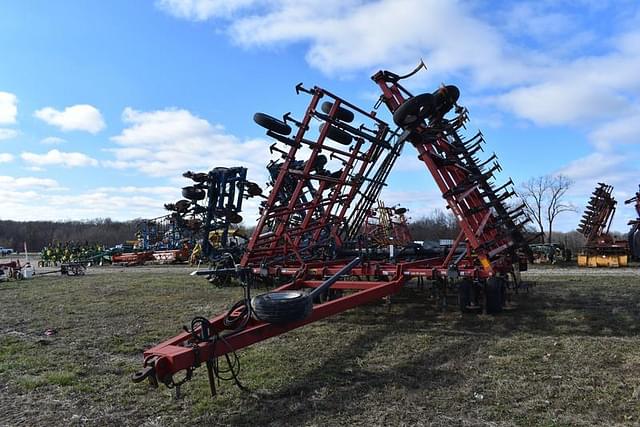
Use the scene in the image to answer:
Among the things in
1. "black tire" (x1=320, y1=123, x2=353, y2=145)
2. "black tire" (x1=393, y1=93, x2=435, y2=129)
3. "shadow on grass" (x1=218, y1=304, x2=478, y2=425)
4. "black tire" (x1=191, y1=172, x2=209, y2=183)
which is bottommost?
"shadow on grass" (x1=218, y1=304, x2=478, y2=425)

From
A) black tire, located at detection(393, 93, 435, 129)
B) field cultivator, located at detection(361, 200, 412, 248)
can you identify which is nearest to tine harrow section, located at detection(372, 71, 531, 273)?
black tire, located at detection(393, 93, 435, 129)

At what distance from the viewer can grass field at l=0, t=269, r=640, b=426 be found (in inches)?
161

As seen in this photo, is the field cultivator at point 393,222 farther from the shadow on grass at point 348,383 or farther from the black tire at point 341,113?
the shadow on grass at point 348,383

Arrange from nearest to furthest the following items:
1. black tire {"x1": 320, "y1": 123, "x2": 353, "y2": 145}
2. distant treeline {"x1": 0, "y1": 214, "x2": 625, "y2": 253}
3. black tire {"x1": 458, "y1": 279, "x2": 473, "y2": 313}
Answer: black tire {"x1": 458, "y1": 279, "x2": 473, "y2": 313} → black tire {"x1": 320, "y1": 123, "x2": 353, "y2": 145} → distant treeline {"x1": 0, "y1": 214, "x2": 625, "y2": 253}

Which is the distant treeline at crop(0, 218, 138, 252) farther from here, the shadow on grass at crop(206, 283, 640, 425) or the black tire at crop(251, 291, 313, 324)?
the black tire at crop(251, 291, 313, 324)

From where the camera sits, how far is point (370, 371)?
5.23 metres

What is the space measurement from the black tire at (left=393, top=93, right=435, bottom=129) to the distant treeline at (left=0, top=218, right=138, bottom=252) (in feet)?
213

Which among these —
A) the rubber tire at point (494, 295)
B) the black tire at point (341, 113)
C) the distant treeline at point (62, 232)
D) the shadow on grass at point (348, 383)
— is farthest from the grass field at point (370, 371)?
the distant treeline at point (62, 232)

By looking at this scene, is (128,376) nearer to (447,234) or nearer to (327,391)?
(327,391)

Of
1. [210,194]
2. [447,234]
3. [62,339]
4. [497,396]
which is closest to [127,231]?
[447,234]

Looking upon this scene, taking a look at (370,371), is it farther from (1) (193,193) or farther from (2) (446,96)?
(1) (193,193)

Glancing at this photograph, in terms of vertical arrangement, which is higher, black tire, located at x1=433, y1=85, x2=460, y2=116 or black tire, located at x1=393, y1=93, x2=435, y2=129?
black tire, located at x1=433, y1=85, x2=460, y2=116

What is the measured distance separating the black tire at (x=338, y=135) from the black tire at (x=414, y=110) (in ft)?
7.35

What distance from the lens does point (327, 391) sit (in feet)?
15.2
